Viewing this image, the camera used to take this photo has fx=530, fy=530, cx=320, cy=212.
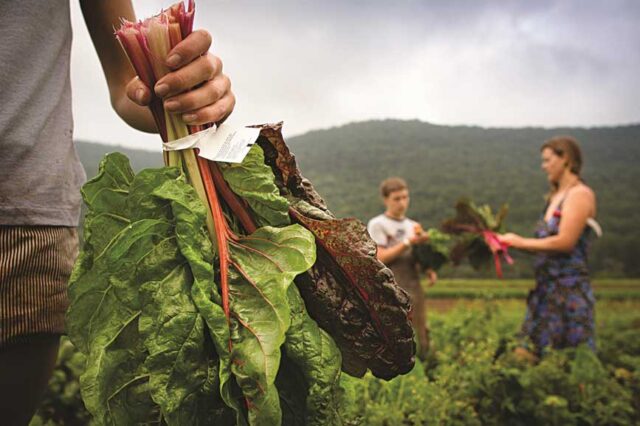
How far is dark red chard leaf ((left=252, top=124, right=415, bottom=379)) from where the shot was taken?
3.93 feet

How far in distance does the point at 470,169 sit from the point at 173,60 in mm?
72873

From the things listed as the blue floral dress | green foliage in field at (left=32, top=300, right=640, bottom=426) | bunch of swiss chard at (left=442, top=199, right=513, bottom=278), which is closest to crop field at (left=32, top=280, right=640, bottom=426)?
green foliage in field at (left=32, top=300, right=640, bottom=426)

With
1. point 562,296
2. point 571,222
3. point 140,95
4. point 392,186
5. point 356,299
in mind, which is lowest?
point 562,296

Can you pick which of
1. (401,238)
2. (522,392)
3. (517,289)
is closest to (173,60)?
(522,392)

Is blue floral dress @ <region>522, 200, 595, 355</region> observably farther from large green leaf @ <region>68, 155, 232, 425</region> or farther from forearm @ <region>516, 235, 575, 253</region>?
large green leaf @ <region>68, 155, 232, 425</region>

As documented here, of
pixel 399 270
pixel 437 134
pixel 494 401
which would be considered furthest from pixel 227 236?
pixel 437 134

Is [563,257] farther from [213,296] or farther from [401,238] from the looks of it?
[213,296]

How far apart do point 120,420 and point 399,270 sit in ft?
19.8

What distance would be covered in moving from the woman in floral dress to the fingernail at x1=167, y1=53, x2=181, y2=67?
15.1 ft

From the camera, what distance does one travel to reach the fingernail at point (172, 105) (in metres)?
1.17

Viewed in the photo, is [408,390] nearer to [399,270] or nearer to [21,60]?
[399,270]

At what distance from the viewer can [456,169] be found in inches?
2830

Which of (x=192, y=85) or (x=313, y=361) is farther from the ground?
(x=192, y=85)

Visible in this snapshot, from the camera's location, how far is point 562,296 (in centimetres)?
507
